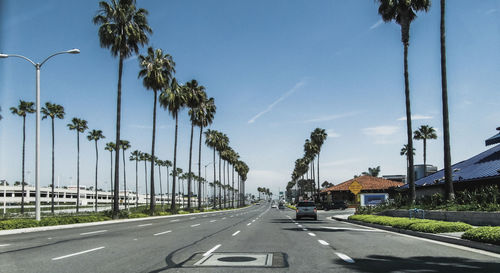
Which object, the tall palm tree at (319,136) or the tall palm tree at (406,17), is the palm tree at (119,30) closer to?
the tall palm tree at (406,17)

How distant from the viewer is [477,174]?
1174 inches

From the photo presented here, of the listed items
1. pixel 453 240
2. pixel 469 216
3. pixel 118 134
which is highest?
pixel 118 134

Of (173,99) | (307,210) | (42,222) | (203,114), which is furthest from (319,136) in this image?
(42,222)

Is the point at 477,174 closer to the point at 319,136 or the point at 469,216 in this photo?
the point at 469,216

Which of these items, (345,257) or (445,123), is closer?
(345,257)

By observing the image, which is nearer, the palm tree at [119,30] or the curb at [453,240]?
the curb at [453,240]

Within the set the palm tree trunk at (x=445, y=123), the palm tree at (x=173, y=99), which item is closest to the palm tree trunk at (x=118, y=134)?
the palm tree at (x=173, y=99)

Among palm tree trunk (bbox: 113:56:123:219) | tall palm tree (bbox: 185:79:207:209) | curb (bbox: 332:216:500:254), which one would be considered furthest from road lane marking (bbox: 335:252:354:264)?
tall palm tree (bbox: 185:79:207:209)

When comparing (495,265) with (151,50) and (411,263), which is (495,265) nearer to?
(411,263)

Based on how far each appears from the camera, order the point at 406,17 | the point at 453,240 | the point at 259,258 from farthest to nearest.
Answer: the point at 406,17, the point at 453,240, the point at 259,258

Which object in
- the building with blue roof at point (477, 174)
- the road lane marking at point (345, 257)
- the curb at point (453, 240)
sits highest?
the building with blue roof at point (477, 174)

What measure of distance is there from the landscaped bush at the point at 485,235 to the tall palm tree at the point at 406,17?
51.9 feet

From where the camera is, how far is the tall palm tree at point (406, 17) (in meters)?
28.3

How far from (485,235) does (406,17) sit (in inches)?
826
